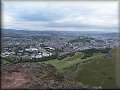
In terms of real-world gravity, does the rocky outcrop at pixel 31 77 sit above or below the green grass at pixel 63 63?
above

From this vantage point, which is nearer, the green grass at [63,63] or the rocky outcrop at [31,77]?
the rocky outcrop at [31,77]

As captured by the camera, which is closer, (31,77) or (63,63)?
(31,77)

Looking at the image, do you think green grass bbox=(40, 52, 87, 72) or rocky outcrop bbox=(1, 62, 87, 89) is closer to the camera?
rocky outcrop bbox=(1, 62, 87, 89)

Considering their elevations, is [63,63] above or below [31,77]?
below

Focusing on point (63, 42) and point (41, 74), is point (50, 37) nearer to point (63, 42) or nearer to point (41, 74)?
point (63, 42)

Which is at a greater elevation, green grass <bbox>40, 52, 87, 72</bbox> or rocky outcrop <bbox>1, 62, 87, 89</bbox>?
rocky outcrop <bbox>1, 62, 87, 89</bbox>

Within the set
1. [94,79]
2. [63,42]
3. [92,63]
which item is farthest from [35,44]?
[94,79]

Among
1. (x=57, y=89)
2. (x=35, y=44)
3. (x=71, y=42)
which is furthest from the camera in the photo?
(x=71, y=42)

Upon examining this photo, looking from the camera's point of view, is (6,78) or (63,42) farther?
(63,42)
